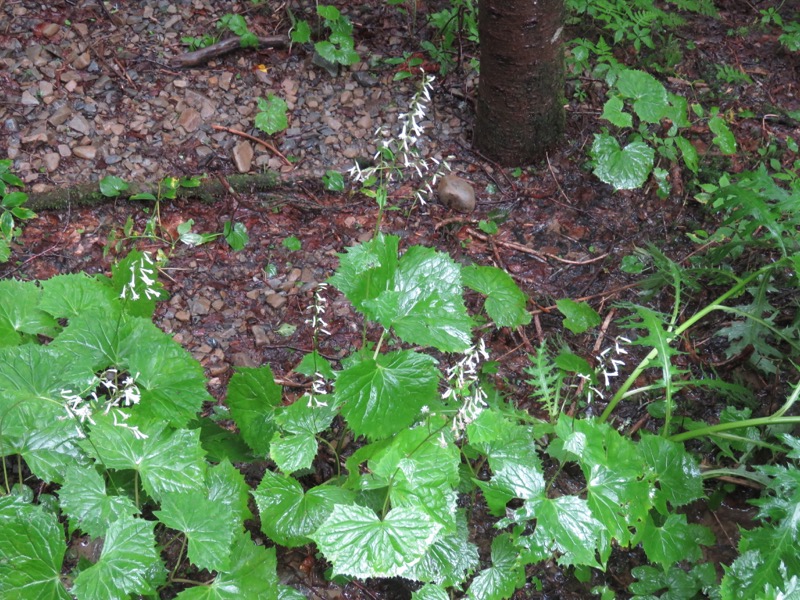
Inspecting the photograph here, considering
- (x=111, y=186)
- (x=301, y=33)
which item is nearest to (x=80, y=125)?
(x=111, y=186)

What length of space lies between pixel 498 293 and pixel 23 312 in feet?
5.41

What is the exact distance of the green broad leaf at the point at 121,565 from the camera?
63.6 inches

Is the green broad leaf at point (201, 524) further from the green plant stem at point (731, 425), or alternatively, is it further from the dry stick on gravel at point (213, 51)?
the dry stick on gravel at point (213, 51)

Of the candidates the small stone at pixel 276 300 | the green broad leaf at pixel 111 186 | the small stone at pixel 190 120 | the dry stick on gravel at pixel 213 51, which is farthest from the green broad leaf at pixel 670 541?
the dry stick on gravel at pixel 213 51

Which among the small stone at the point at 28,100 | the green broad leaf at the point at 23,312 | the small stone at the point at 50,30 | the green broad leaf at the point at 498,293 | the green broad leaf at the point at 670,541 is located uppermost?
the small stone at the point at 50,30

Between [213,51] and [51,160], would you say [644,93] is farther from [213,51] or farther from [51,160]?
[51,160]

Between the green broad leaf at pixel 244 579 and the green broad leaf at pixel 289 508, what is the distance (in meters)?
0.07

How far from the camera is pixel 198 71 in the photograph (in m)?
3.51

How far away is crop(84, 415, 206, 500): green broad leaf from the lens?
186cm

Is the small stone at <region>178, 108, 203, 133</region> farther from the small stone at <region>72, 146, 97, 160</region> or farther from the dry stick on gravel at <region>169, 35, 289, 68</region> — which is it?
the small stone at <region>72, 146, 97, 160</region>

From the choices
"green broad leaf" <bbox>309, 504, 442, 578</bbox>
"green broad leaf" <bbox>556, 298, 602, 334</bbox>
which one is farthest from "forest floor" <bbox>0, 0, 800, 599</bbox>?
"green broad leaf" <bbox>309, 504, 442, 578</bbox>

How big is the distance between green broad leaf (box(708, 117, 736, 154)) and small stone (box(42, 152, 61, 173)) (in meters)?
3.23

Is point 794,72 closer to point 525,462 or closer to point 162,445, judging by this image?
point 525,462

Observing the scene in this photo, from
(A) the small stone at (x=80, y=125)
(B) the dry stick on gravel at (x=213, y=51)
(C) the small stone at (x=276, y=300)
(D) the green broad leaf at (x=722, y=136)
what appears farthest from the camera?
(B) the dry stick on gravel at (x=213, y=51)
